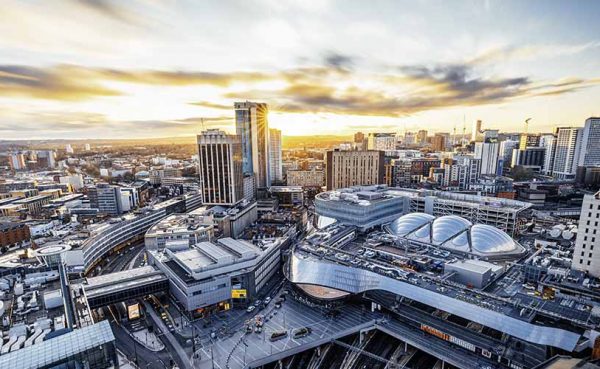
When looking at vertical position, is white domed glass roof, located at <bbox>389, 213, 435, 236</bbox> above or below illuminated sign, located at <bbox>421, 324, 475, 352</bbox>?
above

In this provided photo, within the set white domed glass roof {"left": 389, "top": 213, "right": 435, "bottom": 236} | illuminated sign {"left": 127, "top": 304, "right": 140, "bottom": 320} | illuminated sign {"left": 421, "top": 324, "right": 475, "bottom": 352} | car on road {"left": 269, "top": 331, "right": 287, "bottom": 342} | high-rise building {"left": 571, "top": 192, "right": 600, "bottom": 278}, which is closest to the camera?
illuminated sign {"left": 421, "top": 324, "right": 475, "bottom": 352}

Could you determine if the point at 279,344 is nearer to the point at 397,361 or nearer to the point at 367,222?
the point at 397,361

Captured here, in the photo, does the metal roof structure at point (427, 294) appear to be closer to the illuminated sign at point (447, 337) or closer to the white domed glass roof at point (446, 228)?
the illuminated sign at point (447, 337)

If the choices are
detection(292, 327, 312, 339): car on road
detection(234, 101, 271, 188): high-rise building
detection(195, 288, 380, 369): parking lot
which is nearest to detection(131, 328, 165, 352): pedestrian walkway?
detection(195, 288, 380, 369): parking lot

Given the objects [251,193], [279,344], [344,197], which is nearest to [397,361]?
[279,344]

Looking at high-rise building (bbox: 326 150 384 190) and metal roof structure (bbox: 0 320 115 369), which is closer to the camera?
metal roof structure (bbox: 0 320 115 369)

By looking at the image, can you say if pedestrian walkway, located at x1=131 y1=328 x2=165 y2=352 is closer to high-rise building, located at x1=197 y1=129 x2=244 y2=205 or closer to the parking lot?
the parking lot

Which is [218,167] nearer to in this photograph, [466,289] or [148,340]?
[148,340]
